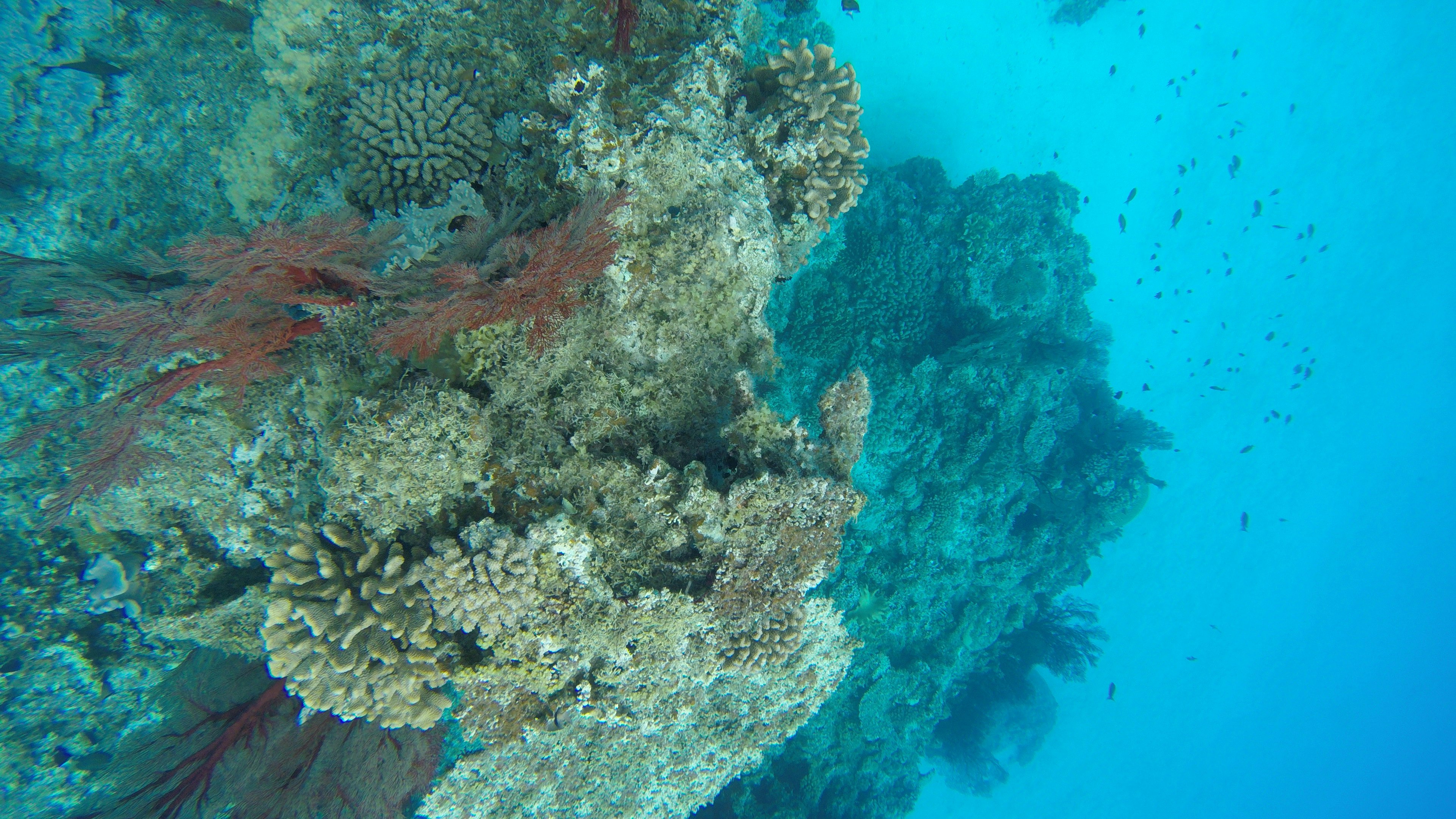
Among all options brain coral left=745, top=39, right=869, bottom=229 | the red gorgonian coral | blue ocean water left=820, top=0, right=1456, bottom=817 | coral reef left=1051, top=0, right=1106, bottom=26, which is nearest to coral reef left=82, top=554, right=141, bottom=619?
the red gorgonian coral

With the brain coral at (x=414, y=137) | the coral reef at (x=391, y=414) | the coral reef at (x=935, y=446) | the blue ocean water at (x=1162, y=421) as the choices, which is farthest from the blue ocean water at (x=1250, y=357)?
the brain coral at (x=414, y=137)

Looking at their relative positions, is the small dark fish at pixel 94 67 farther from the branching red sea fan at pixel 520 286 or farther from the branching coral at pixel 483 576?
the branching coral at pixel 483 576

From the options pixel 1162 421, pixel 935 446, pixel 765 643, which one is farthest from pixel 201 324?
pixel 1162 421

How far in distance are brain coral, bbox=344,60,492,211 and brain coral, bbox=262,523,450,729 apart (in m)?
2.42

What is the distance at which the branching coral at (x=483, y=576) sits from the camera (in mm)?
3016

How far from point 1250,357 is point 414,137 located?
27.3 metres

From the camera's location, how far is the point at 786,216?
474 cm

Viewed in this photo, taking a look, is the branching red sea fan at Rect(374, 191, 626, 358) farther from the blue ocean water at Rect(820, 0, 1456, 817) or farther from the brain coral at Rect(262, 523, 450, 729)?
the blue ocean water at Rect(820, 0, 1456, 817)

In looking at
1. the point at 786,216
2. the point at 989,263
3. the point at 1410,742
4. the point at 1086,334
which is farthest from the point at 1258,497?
the point at 786,216

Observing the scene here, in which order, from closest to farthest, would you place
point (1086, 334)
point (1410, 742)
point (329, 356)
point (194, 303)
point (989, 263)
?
point (194, 303)
point (329, 356)
point (989, 263)
point (1086, 334)
point (1410, 742)

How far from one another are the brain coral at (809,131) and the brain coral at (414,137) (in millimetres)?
2233

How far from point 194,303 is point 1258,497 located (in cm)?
3195

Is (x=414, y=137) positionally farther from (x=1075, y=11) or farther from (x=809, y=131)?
(x=1075, y=11)

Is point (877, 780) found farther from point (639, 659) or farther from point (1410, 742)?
point (1410, 742)
